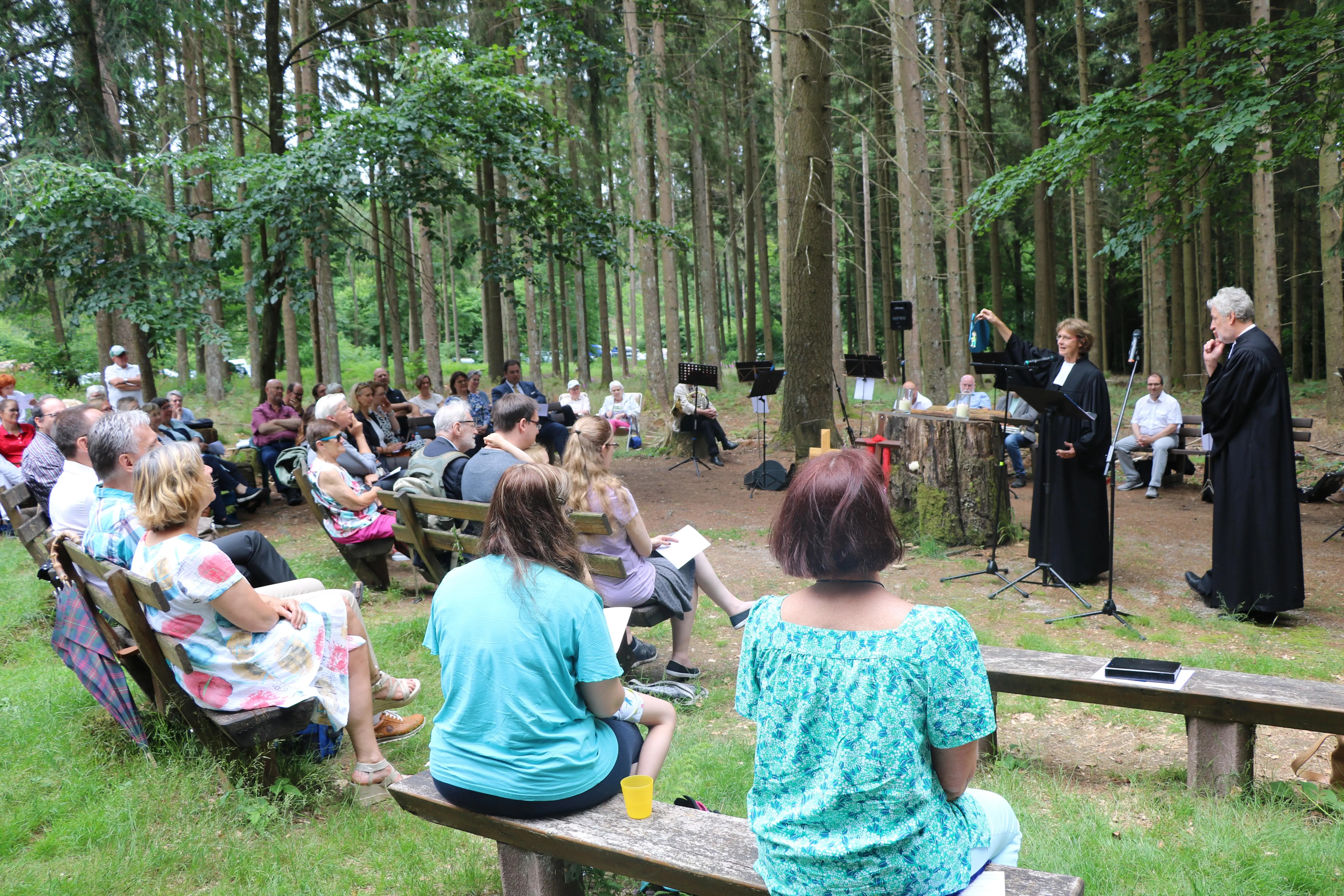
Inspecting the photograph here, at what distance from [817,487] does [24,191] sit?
10183 mm

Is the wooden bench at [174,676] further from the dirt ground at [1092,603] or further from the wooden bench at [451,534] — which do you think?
the dirt ground at [1092,603]

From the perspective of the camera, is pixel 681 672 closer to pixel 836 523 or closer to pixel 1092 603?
pixel 836 523

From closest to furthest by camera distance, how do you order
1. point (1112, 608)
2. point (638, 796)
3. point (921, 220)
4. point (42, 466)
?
point (638, 796)
point (1112, 608)
point (42, 466)
point (921, 220)

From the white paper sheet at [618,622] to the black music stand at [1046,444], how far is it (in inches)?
135

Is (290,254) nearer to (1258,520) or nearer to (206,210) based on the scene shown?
(206,210)

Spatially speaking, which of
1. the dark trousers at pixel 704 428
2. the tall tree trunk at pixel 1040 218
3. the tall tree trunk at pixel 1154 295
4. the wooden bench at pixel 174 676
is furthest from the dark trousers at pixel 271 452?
the tall tree trunk at pixel 1040 218

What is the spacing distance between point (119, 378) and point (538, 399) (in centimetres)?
510

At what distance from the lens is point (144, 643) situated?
3.17m

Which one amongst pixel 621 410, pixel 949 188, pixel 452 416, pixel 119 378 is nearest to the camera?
pixel 452 416

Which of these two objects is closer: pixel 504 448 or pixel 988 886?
pixel 988 886

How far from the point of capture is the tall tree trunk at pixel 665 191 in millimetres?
Result: 15781

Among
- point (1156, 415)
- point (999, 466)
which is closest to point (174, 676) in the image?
point (999, 466)

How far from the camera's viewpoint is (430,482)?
5938 millimetres

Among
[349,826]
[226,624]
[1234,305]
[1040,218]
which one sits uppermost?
[1040,218]
